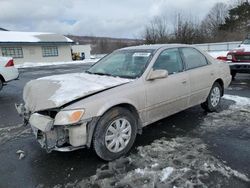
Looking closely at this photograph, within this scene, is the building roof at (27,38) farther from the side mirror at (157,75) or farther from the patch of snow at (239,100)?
the side mirror at (157,75)

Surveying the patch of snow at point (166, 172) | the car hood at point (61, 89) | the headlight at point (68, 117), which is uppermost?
the car hood at point (61, 89)

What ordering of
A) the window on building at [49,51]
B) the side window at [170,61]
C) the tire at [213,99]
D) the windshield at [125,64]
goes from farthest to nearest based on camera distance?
the window on building at [49,51] < the tire at [213,99] < the side window at [170,61] < the windshield at [125,64]

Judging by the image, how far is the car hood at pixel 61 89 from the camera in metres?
3.30

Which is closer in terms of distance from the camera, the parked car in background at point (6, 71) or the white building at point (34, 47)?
the parked car in background at point (6, 71)

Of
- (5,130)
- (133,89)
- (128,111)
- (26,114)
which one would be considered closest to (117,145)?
(128,111)

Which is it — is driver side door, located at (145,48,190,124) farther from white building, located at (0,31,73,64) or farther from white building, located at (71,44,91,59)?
white building, located at (71,44,91,59)

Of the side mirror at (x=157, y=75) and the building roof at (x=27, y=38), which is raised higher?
the building roof at (x=27, y=38)

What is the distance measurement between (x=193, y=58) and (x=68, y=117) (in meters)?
3.10

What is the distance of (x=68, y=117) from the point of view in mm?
3100

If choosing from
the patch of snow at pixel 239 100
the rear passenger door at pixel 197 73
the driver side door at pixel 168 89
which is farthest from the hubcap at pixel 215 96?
the driver side door at pixel 168 89

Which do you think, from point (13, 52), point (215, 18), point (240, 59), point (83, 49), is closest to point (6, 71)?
point (240, 59)

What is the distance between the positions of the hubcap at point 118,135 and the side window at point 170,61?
1.17 meters

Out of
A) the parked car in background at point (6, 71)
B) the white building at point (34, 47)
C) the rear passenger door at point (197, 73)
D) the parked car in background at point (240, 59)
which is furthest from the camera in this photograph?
the white building at point (34, 47)

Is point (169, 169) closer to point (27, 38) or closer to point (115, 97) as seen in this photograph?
point (115, 97)
